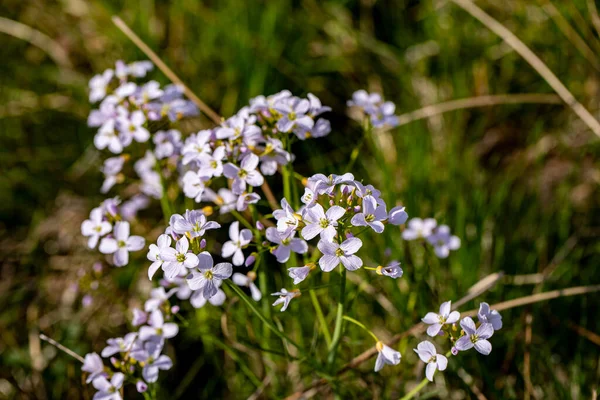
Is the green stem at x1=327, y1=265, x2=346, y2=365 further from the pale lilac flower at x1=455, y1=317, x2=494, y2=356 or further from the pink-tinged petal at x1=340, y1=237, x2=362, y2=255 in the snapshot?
the pale lilac flower at x1=455, y1=317, x2=494, y2=356

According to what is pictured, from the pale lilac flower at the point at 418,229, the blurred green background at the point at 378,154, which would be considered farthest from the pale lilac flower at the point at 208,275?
the pale lilac flower at the point at 418,229

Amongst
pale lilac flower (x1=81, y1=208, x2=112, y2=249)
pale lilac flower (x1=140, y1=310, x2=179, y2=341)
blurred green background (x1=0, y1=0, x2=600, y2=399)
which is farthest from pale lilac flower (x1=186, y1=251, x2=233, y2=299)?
blurred green background (x1=0, y1=0, x2=600, y2=399)

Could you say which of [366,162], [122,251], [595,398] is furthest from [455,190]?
[122,251]

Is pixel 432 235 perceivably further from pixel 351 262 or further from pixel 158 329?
pixel 158 329

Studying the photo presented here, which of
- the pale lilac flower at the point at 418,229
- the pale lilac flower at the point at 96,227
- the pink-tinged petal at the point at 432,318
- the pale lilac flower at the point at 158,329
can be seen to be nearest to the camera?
the pink-tinged petal at the point at 432,318

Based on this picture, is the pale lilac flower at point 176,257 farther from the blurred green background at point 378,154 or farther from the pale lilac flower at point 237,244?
the blurred green background at point 378,154

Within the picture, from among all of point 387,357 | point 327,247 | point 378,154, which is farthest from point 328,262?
point 378,154
